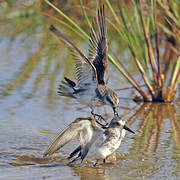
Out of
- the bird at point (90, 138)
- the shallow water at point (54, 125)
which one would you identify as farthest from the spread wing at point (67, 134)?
the shallow water at point (54, 125)

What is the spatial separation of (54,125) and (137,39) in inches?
71.3

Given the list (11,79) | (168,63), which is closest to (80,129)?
(11,79)

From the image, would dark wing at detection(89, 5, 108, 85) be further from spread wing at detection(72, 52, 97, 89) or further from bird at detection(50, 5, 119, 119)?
spread wing at detection(72, 52, 97, 89)

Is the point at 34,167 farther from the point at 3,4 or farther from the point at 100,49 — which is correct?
the point at 3,4

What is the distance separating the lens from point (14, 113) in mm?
7312

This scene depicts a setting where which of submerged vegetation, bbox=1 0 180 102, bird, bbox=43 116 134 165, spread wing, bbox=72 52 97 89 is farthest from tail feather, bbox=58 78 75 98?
bird, bbox=43 116 134 165

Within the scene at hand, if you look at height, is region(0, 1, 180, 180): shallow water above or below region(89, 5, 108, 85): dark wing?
below

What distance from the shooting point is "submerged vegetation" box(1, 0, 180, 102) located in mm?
7172

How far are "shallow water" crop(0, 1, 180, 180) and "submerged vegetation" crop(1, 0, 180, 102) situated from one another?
0.32ft

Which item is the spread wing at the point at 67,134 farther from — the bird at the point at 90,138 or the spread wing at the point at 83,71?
the spread wing at the point at 83,71

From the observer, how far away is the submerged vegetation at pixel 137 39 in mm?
7172

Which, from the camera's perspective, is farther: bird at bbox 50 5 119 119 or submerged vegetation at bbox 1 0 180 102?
submerged vegetation at bbox 1 0 180 102

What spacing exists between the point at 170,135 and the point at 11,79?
3602mm

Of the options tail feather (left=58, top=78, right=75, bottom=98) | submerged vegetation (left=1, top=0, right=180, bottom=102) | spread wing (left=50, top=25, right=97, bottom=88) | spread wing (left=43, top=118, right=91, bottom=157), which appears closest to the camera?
spread wing (left=43, top=118, right=91, bottom=157)
